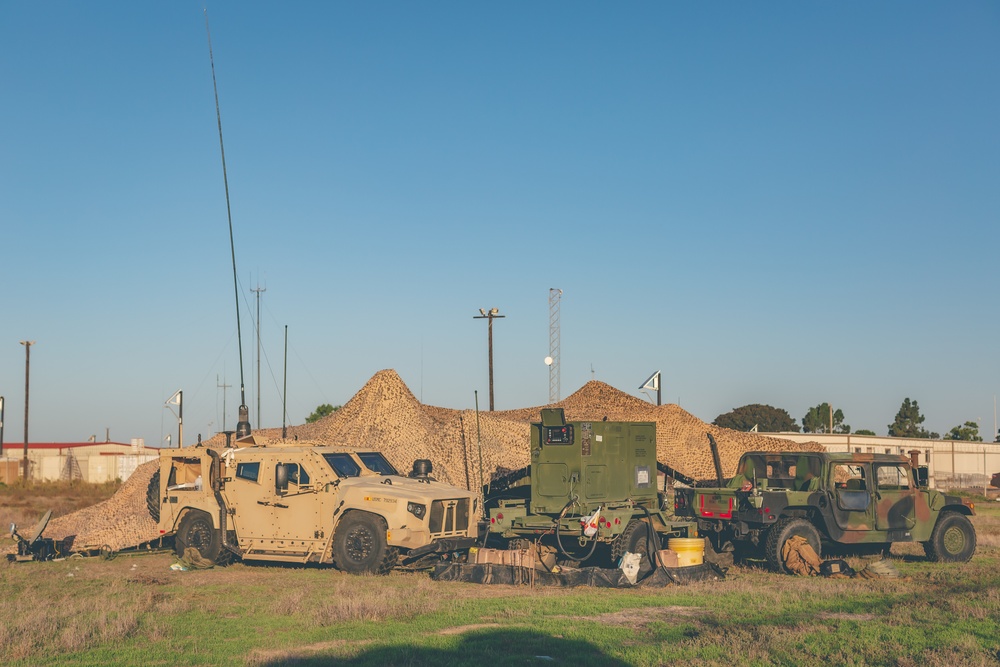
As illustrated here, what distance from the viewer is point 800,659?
30.2 ft

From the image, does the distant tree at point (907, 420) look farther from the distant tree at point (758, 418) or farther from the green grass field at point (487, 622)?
the green grass field at point (487, 622)

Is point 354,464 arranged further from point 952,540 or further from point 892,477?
point 952,540

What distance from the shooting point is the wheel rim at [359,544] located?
15969 millimetres

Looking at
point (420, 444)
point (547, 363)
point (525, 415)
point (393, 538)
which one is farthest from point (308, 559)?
point (547, 363)

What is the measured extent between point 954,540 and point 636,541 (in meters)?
6.38

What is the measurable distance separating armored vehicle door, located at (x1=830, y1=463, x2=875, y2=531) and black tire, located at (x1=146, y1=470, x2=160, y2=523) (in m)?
12.5

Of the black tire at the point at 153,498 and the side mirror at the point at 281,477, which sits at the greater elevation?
the side mirror at the point at 281,477

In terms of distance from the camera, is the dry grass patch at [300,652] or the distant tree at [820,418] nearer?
the dry grass patch at [300,652]

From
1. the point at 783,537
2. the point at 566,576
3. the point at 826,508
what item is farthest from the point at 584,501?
the point at 826,508

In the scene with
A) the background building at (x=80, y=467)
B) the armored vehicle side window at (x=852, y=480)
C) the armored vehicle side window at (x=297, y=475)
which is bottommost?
the background building at (x=80, y=467)

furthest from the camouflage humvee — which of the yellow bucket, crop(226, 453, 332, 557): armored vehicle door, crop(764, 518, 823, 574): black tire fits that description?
crop(226, 453, 332, 557): armored vehicle door

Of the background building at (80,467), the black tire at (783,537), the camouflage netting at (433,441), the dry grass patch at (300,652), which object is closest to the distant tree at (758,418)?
the background building at (80,467)

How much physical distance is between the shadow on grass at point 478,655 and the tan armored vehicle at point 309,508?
19.4 ft

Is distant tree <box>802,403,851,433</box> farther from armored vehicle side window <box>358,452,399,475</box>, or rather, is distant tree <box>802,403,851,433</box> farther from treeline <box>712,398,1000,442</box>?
armored vehicle side window <box>358,452,399,475</box>
